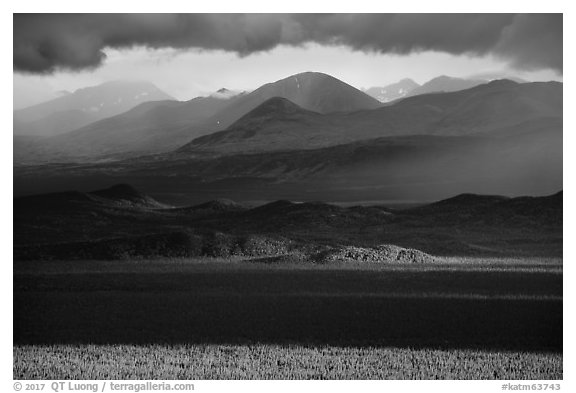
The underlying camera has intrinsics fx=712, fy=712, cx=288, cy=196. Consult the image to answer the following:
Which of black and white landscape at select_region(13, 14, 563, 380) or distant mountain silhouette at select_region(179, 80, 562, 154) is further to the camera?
distant mountain silhouette at select_region(179, 80, 562, 154)

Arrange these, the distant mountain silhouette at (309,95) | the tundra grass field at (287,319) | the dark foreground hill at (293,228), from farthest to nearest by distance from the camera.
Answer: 1. the dark foreground hill at (293,228)
2. the distant mountain silhouette at (309,95)
3. the tundra grass field at (287,319)

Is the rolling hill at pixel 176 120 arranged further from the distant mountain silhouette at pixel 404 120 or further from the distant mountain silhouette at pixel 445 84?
the distant mountain silhouette at pixel 445 84

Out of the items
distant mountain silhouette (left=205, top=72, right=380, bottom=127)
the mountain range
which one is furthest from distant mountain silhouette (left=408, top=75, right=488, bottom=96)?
distant mountain silhouette (left=205, top=72, right=380, bottom=127)

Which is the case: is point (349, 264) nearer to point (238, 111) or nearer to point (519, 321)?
point (238, 111)

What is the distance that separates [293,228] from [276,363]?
21.4 ft

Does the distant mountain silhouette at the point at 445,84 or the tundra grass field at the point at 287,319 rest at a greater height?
the distant mountain silhouette at the point at 445,84

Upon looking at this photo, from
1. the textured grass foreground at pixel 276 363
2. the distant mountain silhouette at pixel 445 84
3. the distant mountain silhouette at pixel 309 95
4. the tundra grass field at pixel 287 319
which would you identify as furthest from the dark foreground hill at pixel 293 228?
the textured grass foreground at pixel 276 363

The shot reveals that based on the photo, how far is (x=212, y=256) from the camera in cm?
1471

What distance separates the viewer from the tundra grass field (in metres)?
7.66

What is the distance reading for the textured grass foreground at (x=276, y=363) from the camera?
7504 mm

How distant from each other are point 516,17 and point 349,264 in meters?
5.65

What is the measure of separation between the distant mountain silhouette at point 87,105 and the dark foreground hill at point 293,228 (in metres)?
1.63

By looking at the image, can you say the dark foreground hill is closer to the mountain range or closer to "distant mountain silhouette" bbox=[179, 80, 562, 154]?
the mountain range

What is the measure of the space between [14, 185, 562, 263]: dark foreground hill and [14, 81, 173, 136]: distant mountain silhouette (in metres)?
1.63
